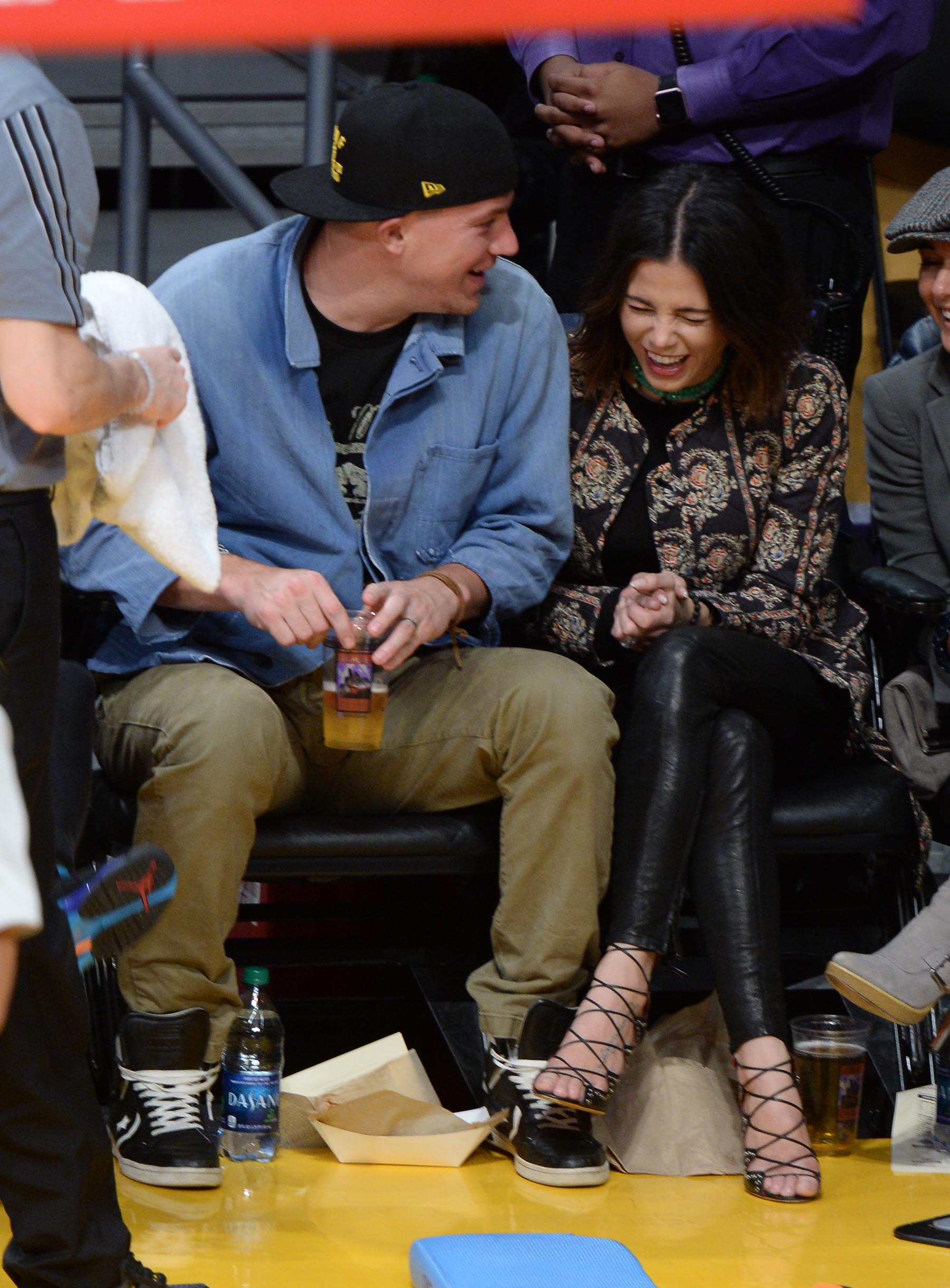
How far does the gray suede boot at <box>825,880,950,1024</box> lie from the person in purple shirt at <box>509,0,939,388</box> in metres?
1.20

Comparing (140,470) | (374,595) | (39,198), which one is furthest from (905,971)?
(39,198)

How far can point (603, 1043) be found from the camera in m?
2.18

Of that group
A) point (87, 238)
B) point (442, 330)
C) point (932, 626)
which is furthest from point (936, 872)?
point (87, 238)

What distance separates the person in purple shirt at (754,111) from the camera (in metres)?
2.88

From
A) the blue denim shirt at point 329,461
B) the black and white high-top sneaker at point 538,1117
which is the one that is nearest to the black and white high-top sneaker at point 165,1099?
the black and white high-top sneaker at point 538,1117

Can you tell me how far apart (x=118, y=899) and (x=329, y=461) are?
2.70ft

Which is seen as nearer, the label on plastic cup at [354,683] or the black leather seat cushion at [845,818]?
the label on plastic cup at [354,683]

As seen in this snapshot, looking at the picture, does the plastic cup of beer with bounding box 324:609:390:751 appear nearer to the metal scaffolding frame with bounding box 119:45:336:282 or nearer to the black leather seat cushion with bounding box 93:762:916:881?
the black leather seat cushion with bounding box 93:762:916:881

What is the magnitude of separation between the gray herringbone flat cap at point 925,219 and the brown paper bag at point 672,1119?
1.41 m

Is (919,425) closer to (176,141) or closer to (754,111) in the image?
(754,111)

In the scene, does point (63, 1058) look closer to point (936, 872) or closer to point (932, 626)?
point (932, 626)

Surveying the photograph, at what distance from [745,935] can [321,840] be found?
595mm

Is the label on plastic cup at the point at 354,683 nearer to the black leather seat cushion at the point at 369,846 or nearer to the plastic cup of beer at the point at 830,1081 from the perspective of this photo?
the black leather seat cushion at the point at 369,846

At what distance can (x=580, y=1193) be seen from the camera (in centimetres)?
214
